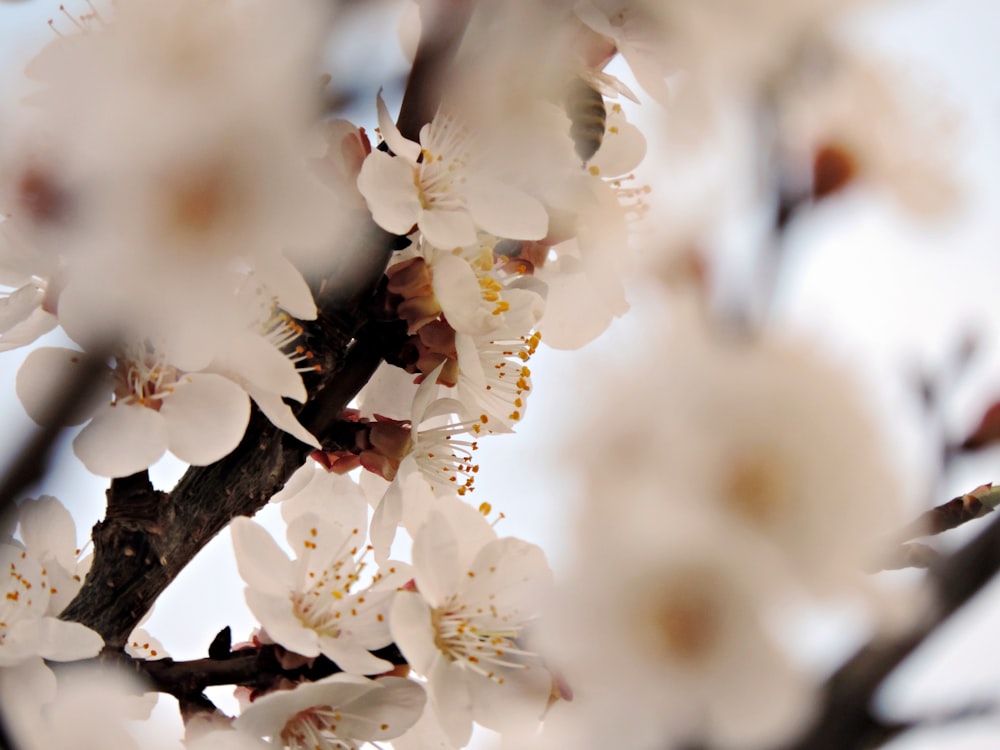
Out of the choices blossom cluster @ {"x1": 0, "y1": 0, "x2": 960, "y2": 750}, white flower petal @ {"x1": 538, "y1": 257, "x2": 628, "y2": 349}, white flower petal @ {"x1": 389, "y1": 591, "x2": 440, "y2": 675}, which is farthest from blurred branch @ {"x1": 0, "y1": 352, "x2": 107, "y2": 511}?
white flower petal @ {"x1": 538, "y1": 257, "x2": 628, "y2": 349}

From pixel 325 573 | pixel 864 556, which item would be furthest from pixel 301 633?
pixel 864 556

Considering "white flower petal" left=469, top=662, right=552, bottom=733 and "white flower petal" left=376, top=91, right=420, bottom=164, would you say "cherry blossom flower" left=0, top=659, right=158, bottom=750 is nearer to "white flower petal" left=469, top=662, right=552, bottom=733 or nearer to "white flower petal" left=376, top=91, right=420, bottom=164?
"white flower petal" left=469, top=662, right=552, bottom=733

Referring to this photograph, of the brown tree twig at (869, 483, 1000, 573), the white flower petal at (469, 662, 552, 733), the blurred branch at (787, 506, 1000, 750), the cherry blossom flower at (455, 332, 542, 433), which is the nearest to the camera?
the blurred branch at (787, 506, 1000, 750)

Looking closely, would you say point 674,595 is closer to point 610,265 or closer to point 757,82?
point 757,82

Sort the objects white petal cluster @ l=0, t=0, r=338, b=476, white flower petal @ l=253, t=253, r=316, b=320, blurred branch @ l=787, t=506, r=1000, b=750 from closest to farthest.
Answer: blurred branch @ l=787, t=506, r=1000, b=750 → white petal cluster @ l=0, t=0, r=338, b=476 → white flower petal @ l=253, t=253, r=316, b=320

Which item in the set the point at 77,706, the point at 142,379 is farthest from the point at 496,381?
the point at 77,706

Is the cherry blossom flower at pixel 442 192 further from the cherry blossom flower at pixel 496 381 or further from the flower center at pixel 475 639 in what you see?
the flower center at pixel 475 639

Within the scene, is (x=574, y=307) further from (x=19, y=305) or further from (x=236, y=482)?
(x=19, y=305)
